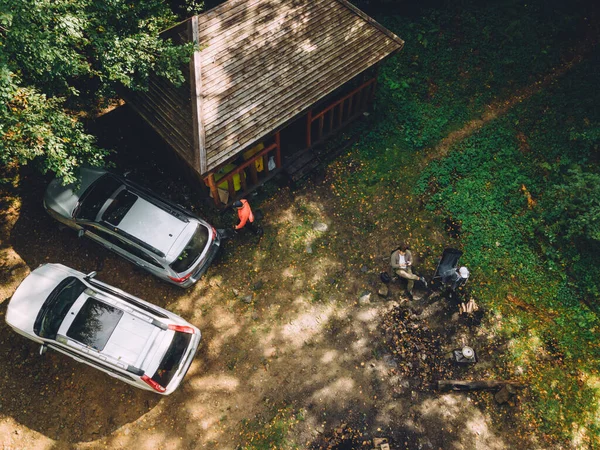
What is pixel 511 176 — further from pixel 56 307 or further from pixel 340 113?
pixel 56 307

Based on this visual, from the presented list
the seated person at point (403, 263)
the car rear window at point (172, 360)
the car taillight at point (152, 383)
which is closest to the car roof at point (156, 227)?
the car rear window at point (172, 360)

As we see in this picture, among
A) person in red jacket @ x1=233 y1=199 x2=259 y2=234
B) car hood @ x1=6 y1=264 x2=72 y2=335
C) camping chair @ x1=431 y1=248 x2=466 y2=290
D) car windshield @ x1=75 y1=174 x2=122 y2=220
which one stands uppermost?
car windshield @ x1=75 y1=174 x2=122 y2=220

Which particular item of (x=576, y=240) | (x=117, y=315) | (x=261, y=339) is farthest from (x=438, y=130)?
(x=117, y=315)

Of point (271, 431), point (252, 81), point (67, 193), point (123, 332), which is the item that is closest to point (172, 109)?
point (252, 81)

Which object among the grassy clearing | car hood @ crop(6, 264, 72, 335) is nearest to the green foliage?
the grassy clearing

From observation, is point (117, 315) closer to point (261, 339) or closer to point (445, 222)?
point (261, 339)

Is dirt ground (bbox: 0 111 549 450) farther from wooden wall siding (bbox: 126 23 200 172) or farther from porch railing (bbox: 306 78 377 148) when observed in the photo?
porch railing (bbox: 306 78 377 148)
